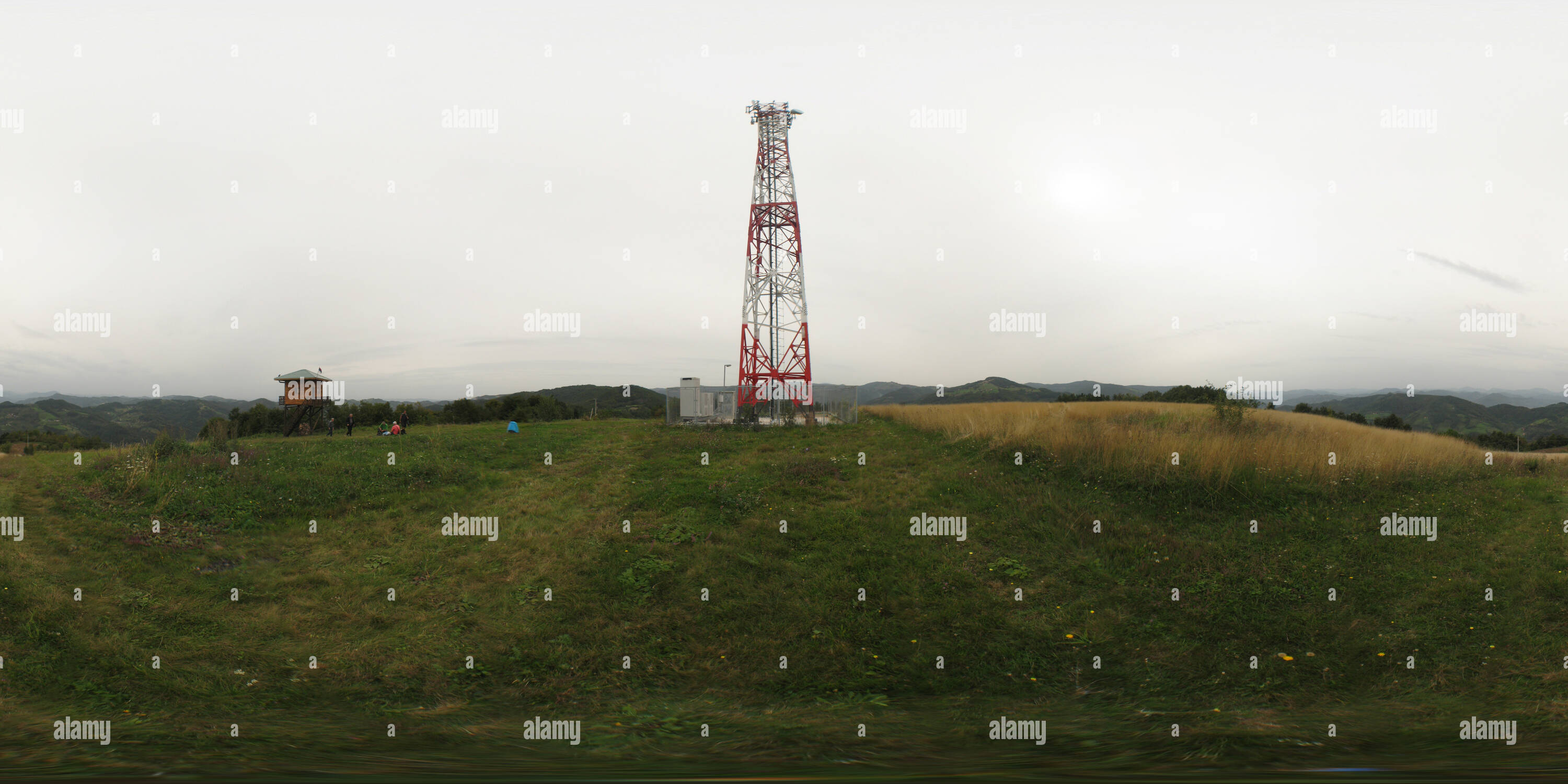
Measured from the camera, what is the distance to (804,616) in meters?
8.44

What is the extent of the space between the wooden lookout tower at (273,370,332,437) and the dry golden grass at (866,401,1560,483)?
24.9 metres

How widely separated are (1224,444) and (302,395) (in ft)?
104

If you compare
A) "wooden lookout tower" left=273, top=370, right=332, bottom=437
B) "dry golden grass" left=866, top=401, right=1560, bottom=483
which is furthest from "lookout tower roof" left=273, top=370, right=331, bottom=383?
"dry golden grass" left=866, top=401, right=1560, bottom=483

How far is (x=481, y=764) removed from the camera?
486 centimetres

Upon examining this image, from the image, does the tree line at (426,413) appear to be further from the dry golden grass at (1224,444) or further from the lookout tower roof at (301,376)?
the dry golden grass at (1224,444)

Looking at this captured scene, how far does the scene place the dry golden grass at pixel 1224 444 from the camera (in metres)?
12.6

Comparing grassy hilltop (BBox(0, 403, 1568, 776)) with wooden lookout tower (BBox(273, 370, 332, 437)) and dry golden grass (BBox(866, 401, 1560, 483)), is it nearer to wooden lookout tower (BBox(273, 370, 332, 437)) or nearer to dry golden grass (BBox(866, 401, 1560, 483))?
dry golden grass (BBox(866, 401, 1560, 483))

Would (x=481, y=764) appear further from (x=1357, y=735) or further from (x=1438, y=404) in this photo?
(x=1438, y=404)

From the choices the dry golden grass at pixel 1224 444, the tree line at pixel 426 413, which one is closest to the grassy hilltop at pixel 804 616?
the dry golden grass at pixel 1224 444

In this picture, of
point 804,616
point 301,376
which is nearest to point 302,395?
point 301,376

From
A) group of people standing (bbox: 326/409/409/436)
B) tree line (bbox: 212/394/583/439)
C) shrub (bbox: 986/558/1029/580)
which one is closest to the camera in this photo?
shrub (bbox: 986/558/1029/580)

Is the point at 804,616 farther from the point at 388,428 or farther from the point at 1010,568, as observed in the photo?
the point at 388,428

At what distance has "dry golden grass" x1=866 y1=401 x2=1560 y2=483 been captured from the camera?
41.4 ft

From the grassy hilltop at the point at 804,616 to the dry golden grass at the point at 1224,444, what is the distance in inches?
5.4
